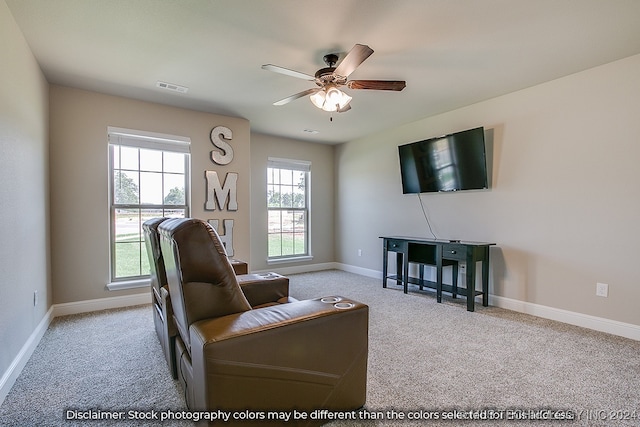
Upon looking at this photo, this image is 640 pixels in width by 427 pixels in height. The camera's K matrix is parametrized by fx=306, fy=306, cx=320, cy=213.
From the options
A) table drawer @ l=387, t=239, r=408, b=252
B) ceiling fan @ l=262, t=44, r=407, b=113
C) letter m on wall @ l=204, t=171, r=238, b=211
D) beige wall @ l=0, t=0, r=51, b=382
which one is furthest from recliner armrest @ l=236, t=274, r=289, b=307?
table drawer @ l=387, t=239, r=408, b=252

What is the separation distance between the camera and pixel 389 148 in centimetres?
500

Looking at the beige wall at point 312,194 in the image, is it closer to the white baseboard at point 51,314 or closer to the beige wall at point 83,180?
the beige wall at point 83,180

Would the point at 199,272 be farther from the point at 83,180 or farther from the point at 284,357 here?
the point at 83,180

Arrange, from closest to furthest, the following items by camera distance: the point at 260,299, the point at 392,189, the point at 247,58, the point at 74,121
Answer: the point at 260,299, the point at 247,58, the point at 74,121, the point at 392,189

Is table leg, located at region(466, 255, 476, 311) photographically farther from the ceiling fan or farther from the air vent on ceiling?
the air vent on ceiling

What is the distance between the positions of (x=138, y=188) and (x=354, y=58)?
309 centimetres

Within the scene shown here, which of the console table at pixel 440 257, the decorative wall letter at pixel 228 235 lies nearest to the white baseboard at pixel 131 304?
the console table at pixel 440 257

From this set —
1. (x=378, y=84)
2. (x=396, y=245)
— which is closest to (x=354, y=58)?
(x=378, y=84)

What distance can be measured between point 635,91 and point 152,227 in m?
4.13

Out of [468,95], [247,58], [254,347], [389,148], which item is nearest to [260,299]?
[254,347]

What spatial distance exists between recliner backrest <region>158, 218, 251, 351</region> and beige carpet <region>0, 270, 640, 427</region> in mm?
798

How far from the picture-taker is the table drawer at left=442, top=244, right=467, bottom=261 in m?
3.48

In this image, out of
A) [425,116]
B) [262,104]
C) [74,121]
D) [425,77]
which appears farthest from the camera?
[425,116]

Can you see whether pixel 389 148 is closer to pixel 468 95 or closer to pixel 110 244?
pixel 468 95
